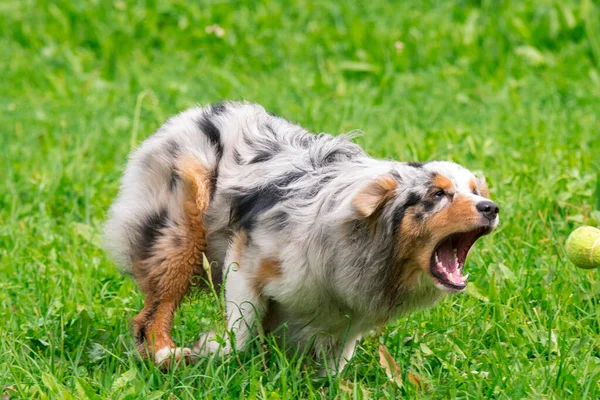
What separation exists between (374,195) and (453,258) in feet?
1.37

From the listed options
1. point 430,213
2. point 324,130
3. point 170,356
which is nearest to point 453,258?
point 430,213

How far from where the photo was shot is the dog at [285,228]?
13.5 feet

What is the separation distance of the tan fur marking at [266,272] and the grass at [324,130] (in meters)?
0.27

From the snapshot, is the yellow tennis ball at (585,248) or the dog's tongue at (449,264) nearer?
the dog's tongue at (449,264)

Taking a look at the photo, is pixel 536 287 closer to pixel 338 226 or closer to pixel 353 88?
pixel 338 226

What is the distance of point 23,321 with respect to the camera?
499 centimetres

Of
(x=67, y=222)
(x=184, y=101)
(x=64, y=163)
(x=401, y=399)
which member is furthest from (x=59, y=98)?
(x=401, y=399)

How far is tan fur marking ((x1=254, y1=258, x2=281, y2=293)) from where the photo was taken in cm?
437

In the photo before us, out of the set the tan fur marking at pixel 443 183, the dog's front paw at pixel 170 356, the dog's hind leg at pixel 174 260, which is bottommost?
the dog's front paw at pixel 170 356

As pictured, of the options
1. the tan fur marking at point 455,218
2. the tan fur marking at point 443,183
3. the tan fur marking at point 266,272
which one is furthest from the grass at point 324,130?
the tan fur marking at point 443,183

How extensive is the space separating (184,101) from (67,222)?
8.49 ft

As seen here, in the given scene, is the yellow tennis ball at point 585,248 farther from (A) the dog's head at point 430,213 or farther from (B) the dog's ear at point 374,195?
(B) the dog's ear at point 374,195

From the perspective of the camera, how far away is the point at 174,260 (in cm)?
475

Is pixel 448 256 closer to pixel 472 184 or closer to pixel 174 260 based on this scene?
pixel 472 184
